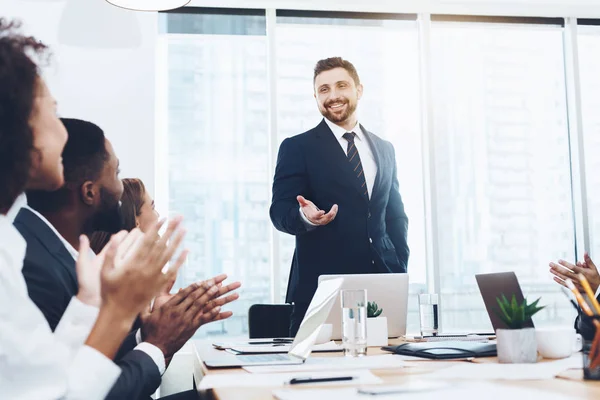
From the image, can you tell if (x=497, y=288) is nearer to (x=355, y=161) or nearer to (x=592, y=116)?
(x=355, y=161)

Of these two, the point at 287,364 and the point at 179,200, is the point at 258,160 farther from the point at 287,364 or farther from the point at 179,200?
the point at 287,364

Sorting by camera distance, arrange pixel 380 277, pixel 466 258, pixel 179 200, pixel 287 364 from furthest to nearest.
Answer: pixel 466 258
pixel 179 200
pixel 380 277
pixel 287 364

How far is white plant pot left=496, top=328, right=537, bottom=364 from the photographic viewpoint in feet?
4.93

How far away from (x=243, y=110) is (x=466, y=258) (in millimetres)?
2032

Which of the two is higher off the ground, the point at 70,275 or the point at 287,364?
the point at 70,275

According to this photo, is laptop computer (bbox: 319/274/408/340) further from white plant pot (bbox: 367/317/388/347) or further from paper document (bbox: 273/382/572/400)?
paper document (bbox: 273/382/572/400)

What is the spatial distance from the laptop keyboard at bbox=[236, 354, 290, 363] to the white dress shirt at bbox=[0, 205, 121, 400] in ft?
1.89

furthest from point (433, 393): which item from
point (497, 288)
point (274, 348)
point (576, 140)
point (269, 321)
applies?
point (576, 140)

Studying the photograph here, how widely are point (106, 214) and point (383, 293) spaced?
3.15 feet

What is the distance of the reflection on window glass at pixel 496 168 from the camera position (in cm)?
504

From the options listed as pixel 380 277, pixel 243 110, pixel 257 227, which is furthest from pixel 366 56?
pixel 380 277

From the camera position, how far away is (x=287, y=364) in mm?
1569

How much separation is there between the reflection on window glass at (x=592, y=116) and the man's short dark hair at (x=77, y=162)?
4.17m

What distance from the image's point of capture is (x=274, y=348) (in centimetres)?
201
